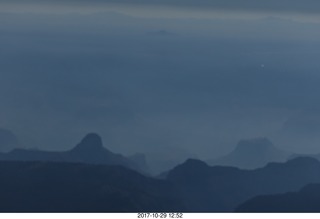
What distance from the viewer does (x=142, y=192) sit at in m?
2.87

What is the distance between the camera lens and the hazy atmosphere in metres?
2.84

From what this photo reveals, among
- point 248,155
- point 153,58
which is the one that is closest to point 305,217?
point 248,155

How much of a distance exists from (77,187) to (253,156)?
80 cm

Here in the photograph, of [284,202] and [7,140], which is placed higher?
→ [7,140]

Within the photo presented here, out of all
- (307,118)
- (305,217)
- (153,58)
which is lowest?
(305,217)

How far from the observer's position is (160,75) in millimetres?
2887

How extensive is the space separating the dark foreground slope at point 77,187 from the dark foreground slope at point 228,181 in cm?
10

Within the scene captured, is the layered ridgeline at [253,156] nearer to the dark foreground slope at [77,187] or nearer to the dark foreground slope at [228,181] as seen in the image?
the dark foreground slope at [228,181]

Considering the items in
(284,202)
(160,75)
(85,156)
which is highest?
(160,75)

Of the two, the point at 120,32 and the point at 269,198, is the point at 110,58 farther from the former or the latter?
the point at 269,198

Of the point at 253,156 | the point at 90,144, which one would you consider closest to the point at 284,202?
the point at 253,156

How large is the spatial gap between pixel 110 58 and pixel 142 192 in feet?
2.03

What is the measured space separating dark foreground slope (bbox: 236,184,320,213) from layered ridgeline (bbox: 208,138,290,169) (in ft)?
0.53

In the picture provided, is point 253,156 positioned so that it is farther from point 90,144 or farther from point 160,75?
point 90,144
